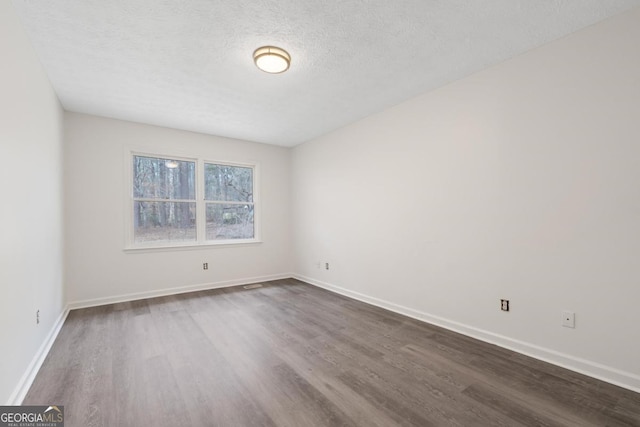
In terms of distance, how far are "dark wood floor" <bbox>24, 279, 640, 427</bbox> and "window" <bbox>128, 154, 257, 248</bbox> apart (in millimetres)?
1483

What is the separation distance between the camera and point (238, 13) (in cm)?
188

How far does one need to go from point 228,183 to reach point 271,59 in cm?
298

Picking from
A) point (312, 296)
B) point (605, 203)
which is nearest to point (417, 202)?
point (605, 203)

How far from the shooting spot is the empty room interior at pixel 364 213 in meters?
1.79

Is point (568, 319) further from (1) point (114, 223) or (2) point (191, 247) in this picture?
(1) point (114, 223)

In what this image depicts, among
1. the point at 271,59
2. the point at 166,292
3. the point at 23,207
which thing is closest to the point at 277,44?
the point at 271,59

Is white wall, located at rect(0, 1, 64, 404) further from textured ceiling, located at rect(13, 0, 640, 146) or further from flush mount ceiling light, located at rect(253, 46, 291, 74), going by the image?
flush mount ceiling light, located at rect(253, 46, 291, 74)

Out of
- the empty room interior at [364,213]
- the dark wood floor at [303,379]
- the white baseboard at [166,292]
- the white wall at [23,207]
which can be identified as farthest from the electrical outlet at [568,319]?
the white baseboard at [166,292]

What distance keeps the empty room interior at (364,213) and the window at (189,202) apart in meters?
0.14

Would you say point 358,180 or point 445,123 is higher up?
point 445,123

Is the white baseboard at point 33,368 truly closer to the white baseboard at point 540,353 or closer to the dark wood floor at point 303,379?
the dark wood floor at point 303,379

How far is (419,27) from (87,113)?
4169mm

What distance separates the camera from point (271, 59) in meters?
2.30

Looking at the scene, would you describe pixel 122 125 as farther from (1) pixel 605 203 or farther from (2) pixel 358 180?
(1) pixel 605 203
